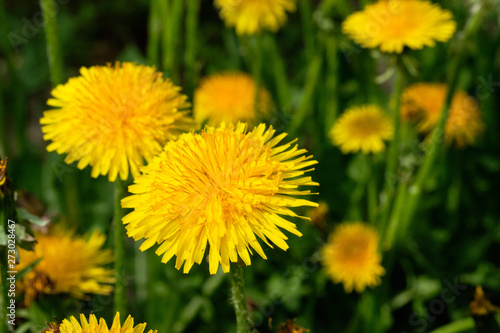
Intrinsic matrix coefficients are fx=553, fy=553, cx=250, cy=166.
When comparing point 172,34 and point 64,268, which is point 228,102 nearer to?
point 172,34

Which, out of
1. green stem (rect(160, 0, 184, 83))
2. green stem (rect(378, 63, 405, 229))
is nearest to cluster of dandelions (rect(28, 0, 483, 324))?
green stem (rect(378, 63, 405, 229))

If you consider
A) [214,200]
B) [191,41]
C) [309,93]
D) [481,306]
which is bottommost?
[481,306]

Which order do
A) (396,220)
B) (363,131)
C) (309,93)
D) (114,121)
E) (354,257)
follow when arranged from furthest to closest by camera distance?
(309,93)
(363,131)
(354,257)
(396,220)
(114,121)

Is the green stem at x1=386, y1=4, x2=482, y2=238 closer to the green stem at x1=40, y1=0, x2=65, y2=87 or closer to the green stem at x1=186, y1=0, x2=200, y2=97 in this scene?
the green stem at x1=186, y1=0, x2=200, y2=97

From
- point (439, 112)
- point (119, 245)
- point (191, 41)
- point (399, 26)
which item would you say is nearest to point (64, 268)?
point (119, 245)

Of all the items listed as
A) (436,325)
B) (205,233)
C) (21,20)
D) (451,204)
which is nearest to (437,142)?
(451,204)

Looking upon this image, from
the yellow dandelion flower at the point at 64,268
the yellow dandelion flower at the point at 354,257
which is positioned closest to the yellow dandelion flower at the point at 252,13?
the yellow dandelion flower at the point at 354,257
